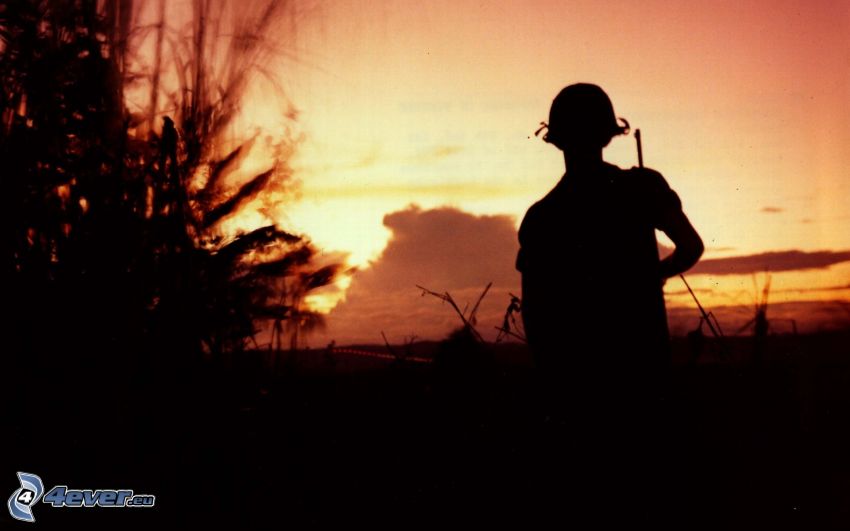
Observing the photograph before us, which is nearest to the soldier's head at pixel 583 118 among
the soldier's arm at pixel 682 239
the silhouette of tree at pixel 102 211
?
the soldier's arm at pixel 682 239

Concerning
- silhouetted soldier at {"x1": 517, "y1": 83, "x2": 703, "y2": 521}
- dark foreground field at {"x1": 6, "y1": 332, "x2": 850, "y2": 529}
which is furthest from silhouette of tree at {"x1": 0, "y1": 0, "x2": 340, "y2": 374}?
silhouetted soldier at {"x1": 517, "y1": 83, "x2": 703, "y2": 521}

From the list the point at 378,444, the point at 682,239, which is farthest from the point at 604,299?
the point at 378,444

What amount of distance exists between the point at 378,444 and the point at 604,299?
5.19 metres

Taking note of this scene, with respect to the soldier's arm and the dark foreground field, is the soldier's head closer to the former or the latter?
the soldier's arm

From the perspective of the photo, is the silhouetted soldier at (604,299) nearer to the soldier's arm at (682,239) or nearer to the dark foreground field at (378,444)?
the soldier's arm at (682,239)

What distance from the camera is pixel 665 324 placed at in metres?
3.54

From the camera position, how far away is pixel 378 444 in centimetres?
835

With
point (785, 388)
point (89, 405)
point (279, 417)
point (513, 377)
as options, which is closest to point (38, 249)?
point (89, 405)

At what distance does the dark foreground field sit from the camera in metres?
6.01

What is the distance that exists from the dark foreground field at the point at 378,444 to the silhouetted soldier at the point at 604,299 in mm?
1848

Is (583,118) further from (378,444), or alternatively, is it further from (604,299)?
(378,444)

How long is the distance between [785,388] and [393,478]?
3.78 meters

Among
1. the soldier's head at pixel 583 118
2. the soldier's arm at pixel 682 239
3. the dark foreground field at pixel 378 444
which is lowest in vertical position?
the dark foreground field at pixel 378 444

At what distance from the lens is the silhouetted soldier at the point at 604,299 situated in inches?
136
